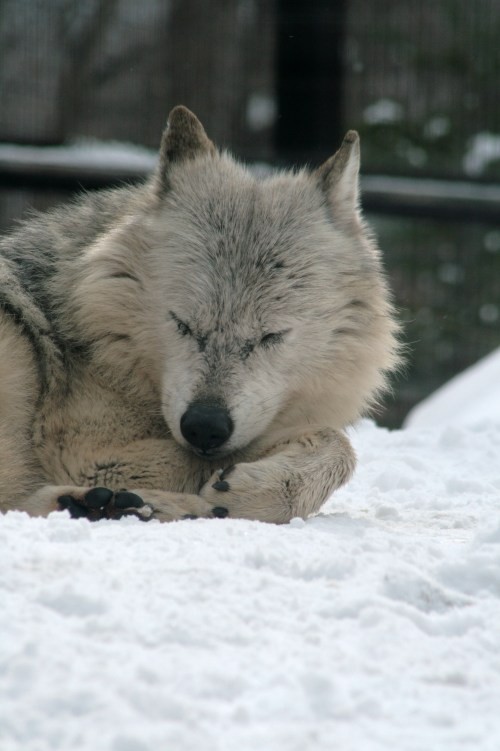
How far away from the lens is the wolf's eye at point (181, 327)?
157 inches

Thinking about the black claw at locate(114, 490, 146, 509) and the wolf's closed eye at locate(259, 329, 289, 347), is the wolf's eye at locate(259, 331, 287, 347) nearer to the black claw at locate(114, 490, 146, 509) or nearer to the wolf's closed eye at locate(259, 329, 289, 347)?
the wolf's closed eye at locate(259, 329, 289, 347)

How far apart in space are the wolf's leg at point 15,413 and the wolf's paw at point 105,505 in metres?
0.30

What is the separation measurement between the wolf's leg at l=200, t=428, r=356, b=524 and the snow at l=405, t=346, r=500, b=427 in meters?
2.49

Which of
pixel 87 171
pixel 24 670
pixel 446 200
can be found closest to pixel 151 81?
pixel 87 171

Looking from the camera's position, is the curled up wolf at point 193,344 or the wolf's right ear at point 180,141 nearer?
the curled up wolf at point 193,344

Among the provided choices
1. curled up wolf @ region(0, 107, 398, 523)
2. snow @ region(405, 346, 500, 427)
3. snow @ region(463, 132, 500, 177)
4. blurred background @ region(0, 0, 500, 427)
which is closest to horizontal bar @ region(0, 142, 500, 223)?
blurred background @ region(0, 0, 500, 427)

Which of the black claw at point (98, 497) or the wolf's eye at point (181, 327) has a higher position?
the wolf's eye at point (181, 327)

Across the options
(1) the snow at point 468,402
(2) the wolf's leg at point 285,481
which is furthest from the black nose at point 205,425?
(1) the snow at point 468,402

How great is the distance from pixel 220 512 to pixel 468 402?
3.67 m

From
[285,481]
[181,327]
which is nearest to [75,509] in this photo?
[285,481]

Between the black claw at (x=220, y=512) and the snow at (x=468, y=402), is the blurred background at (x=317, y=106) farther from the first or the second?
the black claw at (x=220, y=512)

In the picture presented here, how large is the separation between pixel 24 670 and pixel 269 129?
681 centimetres

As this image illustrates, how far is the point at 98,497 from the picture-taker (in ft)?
11.4

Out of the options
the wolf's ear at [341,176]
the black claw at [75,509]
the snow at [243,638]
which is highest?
the wolf's ear at [341,176]
